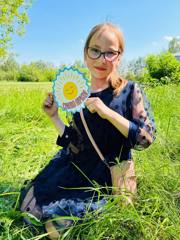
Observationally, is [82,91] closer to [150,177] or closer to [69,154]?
[69,154]

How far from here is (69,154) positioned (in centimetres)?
175

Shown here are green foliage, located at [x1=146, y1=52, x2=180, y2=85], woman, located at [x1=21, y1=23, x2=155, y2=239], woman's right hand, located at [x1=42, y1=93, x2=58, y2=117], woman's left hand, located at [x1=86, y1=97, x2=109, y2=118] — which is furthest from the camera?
green foliage, located at [x1=146, y1=52, x2=180, y2=85]

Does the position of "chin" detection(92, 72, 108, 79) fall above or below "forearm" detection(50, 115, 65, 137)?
above

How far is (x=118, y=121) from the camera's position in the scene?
1428mm

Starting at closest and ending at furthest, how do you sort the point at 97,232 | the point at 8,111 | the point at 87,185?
the point at 97,232, the point at 87,185, the point at 8,111

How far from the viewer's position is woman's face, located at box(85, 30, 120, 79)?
5.06 feet

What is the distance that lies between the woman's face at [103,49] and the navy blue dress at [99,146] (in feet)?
0.28

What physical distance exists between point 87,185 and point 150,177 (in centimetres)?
33

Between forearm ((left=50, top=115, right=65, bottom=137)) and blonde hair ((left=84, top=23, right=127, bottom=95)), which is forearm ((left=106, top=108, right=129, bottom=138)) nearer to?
blonde hair ((left=84, top=23, right=127, bottom=95))

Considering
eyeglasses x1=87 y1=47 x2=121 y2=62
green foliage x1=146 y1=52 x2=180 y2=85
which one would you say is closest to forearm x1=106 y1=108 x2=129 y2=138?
eyeglasses x1=87 y1=47 x2=121 y2=62

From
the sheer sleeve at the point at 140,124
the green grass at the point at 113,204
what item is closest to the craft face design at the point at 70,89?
the sheer sleeve at the point at 140,124

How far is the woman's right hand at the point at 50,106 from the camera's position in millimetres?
1675

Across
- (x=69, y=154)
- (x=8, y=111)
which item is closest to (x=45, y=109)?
(x=69, y=154)

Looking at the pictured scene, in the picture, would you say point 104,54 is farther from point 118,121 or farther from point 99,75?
point 118,121
